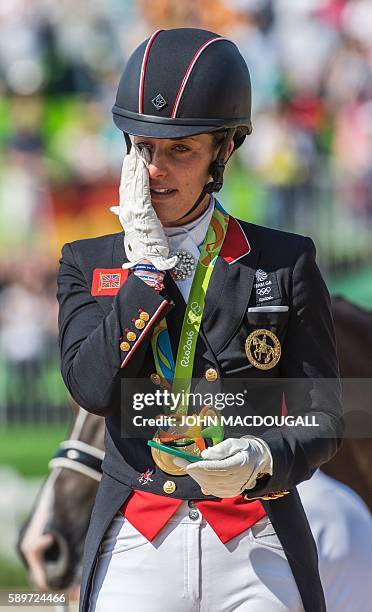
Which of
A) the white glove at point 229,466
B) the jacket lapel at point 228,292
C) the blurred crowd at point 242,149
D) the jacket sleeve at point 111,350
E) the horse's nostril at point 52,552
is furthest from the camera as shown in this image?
the blurred crowd at point 242,149

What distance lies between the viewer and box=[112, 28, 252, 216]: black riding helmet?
192 centimetres

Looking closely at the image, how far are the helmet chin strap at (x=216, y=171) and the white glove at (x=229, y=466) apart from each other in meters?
0.44

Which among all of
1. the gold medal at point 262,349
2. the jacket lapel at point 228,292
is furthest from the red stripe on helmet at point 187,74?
the gold medal at point 262,349

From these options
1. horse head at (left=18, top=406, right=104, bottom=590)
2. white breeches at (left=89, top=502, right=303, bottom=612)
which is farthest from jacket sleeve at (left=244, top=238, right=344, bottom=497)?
horse head at (left=18, top=406, right=104, bottom=590)

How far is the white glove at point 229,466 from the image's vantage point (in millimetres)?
1717

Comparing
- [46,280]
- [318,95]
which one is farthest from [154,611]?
[318,95]

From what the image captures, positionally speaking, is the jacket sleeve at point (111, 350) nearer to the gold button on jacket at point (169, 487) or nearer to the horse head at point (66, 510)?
the gold button on jacket at point (169, 487)

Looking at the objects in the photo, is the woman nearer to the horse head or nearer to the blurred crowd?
the horse head

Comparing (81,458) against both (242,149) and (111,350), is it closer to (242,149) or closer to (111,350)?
(111,350)

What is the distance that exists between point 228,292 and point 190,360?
15 centimetres

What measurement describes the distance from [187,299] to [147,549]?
16.1 inches

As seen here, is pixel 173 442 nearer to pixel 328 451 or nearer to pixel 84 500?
pixel 328 451

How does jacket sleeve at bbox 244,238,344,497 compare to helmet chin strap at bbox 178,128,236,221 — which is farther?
helmet chin strap at bbox 178,128,236,221

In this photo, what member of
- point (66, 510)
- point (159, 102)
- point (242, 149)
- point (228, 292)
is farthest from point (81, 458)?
point (242, 149)
